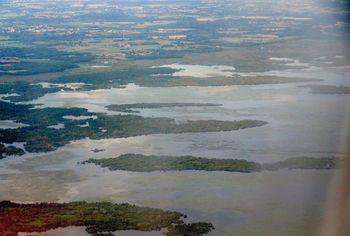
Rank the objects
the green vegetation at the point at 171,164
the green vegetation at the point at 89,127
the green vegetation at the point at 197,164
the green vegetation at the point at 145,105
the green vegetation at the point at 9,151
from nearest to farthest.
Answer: the green vegetation at the point at 197,164 < the green vegetation at the point at 171,164 < the green vegetation at the point at 9,151 < the green vegetation at the point at 89,127 < the green vegetation at the point at 145,105

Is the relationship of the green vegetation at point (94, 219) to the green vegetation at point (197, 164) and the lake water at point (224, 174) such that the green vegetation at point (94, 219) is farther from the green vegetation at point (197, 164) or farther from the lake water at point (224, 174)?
the green vegetation at point (197, 164)

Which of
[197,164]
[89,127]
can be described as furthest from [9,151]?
[197,164]

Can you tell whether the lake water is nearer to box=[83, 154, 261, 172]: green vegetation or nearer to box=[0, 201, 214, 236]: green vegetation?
box=[83, 154, 261, 172]: green vegetation

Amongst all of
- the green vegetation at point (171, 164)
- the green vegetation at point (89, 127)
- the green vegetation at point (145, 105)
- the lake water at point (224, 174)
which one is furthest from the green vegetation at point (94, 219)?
the green vegetation at point (145, 105)

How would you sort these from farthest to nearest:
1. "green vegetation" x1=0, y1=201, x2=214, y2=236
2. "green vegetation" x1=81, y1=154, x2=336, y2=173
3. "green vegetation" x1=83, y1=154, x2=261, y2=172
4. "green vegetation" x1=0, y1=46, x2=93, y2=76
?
"green vegetation" x1=0, y1=46, x2=93, y2=76
"green vegetation" x1=83, y1=154, x2=261, y2=172
"green vegetation" x1=81, y1=154, x2=336, y2=173
"green vegetation" x1=0, y1=201, x2=214, y2=236

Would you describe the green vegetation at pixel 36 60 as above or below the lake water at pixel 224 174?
below

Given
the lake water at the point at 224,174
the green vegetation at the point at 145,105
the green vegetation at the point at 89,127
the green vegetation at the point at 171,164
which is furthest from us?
the green vegetation at the point at 145,105

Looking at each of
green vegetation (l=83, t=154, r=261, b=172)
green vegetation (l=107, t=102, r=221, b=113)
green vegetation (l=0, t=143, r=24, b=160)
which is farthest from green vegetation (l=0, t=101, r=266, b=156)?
green vegetation (l=83, t=154, r=261, b=172)
